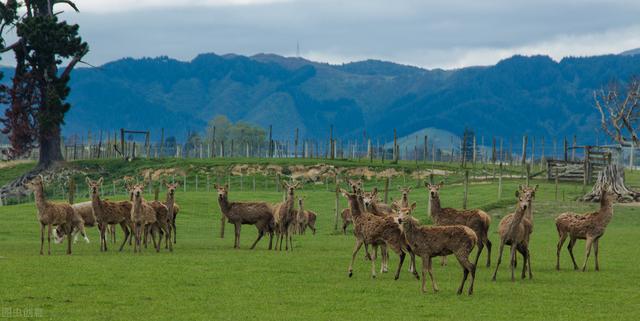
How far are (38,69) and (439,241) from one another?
6311 cm

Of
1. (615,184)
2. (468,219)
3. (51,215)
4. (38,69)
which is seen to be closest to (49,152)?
(38,69)

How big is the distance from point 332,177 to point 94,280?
60.5 meters

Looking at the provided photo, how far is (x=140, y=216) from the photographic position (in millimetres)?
30922

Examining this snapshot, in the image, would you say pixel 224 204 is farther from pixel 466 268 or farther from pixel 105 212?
pixel 466 268

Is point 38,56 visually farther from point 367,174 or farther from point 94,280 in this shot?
point 94,280

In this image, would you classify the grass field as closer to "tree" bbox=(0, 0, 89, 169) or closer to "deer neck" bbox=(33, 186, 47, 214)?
"deer neck" bbox=(33, 186, 47, 214)

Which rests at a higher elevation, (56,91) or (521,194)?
(56,91)

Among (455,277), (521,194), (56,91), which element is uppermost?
(56,91)

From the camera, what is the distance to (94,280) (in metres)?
22.5

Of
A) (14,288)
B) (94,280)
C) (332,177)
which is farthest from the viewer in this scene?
(332,177)

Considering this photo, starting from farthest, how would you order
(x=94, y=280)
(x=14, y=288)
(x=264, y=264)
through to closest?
(x=264, y=264) < (x=94, y=280) < (x=14, y=288)

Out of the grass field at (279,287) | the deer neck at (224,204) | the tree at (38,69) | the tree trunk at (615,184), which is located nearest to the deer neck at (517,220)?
the grass field at (279,287)

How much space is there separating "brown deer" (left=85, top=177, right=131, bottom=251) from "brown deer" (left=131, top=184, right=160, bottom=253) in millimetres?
554

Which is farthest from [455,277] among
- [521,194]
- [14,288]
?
[14,288]
